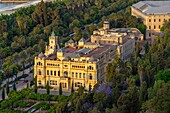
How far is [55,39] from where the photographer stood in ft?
128

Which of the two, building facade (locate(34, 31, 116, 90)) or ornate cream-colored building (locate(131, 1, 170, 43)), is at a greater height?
ornate cream-colored building (locate(131, 1, 170, 43))

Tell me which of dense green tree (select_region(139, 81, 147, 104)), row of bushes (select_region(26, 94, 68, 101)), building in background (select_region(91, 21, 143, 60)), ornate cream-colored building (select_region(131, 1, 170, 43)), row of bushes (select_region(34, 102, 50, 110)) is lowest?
row of bushes (select_region(34, 102, 50, 110))

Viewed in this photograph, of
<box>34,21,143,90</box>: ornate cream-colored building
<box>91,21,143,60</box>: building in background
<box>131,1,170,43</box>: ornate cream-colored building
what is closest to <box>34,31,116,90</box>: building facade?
<box>34,21,143,90</box>: ornate cream-colored building

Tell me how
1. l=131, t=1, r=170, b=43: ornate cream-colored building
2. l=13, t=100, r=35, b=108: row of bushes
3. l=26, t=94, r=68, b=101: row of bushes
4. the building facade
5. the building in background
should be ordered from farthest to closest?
1. l=131, t=1, r=170, b=43: ornate cream-colored building
2. the building in background
3. the building facade
4. l=26, t=94, r=68, b=101: row of bushes
5. l=13, t=100, r=35, b=108: row of bushes

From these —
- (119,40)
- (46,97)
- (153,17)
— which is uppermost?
(153,17)

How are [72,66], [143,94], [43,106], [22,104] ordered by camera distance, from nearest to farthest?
[143,94], [43,106], [22,104], [72,66]

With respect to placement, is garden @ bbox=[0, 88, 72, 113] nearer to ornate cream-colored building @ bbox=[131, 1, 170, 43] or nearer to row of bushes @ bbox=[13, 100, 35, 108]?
row of bushes @ bbox=[13, 100, 35, 108]

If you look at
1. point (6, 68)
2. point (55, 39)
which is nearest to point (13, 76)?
point (6, 68)

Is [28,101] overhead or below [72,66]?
below

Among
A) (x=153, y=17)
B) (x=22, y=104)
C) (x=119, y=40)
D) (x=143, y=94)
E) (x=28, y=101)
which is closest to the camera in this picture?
(x=143, y=94)

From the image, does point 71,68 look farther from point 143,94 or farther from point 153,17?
point 153,17

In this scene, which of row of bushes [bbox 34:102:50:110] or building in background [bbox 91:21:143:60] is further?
building in background [bbox 91:21:143:60]

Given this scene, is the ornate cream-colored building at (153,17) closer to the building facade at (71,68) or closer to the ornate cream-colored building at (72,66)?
the ornate cream-colored building at (72,66)

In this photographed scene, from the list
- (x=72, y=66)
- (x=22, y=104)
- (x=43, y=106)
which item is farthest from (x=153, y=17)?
(x=22, y=104)
